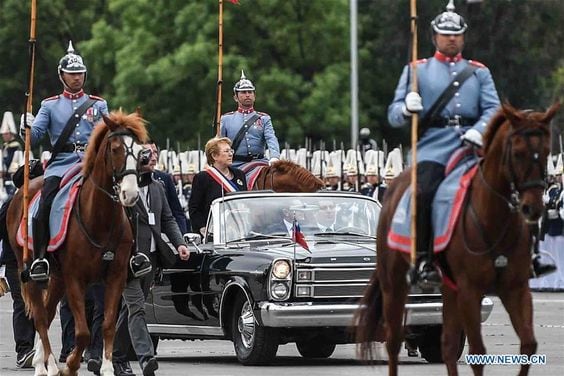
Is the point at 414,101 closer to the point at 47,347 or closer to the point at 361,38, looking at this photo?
the point at 47,347

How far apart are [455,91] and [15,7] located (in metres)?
59.3

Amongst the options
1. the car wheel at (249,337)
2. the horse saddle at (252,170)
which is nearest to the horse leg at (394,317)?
the car wheel at (249,337)

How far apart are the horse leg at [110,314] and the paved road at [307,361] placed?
1.49m

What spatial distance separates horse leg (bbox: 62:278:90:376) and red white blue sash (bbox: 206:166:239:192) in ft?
16.3

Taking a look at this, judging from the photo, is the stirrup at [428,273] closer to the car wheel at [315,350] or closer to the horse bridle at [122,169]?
the horse bridle at [122,169]

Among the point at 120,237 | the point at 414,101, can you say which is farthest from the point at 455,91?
the point at 120,237

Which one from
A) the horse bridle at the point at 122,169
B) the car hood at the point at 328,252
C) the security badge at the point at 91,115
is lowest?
the car hood at the point at 328,252

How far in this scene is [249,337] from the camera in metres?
18.4

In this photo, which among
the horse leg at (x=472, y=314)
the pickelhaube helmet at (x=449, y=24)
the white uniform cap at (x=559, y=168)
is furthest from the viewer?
the white uniform cap at (x=559, y=168)

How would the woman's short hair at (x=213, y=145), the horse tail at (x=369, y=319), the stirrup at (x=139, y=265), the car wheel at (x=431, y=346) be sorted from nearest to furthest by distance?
1. the horse tail at (x=369, y=319)
2. the stirrup at (x=139, y=265)
3. the car wheel at (x=431, y=346)
4. the woman's short hair at (x=213, y=145)

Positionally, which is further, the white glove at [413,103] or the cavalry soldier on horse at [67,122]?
the cavalry soldier on horse at [67,122]

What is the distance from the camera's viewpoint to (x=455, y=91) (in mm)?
14625

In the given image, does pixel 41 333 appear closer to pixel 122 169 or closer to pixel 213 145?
pixel 122 169

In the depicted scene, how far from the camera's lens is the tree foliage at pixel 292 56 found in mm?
63688
